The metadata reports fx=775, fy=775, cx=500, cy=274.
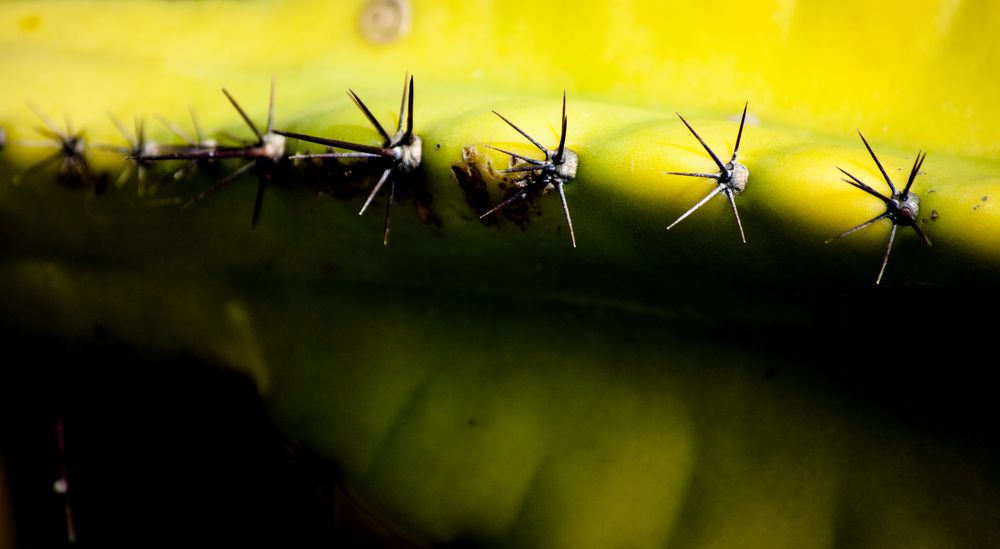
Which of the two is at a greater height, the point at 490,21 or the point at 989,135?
the point at 490,21

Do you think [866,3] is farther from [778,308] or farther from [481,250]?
[481,250]

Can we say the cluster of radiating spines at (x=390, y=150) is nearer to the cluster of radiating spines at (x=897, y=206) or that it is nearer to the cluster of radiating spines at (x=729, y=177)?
the cluster of radiating spines at (x=729, y=177)

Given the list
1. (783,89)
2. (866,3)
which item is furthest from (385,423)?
(866,3)

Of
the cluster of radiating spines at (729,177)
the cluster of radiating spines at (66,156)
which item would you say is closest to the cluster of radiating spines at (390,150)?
the cluster of radiating spines at (729,177)

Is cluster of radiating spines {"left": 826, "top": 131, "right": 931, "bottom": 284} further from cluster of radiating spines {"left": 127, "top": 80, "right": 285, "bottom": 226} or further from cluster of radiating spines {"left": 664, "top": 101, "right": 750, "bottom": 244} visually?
cluster of radiating spines {"left": 127, "top": 80, "right": 285, "bottom": 226}


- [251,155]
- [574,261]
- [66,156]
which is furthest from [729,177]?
[66,156]

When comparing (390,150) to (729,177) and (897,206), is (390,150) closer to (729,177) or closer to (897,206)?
(729,177)

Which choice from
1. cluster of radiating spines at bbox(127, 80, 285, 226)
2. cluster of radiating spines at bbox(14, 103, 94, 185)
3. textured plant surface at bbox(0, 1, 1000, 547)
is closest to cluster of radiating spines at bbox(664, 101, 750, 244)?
textured plant surface at bbox(0, 1, 1000, 547)
